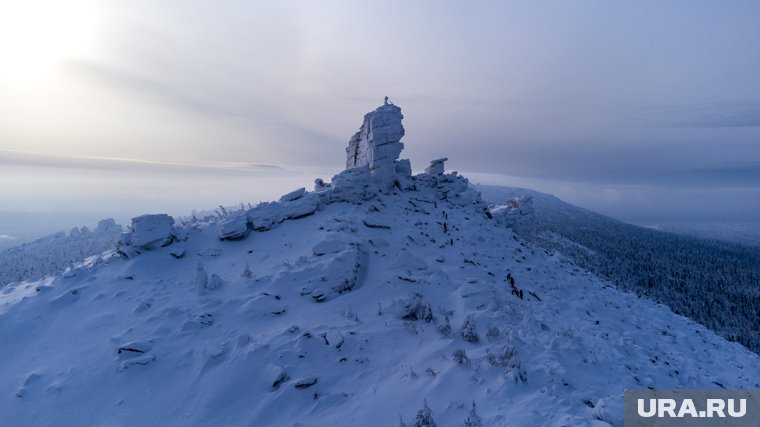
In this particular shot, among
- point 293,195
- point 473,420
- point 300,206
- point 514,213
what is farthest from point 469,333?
point 514,213

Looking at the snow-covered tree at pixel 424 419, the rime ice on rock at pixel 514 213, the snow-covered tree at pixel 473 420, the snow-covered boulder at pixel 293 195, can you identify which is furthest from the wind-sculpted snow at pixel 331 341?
the rime ice on rock at pixel 514 213

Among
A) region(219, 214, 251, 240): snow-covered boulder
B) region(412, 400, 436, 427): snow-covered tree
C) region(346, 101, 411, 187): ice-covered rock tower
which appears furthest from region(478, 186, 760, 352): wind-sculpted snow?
region(412, 400, 436, 427): snow-covered tree

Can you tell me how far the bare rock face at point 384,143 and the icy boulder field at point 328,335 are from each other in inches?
279

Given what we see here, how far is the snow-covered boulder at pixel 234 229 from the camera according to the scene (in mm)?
20328

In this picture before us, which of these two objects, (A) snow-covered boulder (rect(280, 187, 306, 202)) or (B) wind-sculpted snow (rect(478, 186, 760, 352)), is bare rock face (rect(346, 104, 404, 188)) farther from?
(B) wind-sculpted snow (rect(478, 186, 760, 352))

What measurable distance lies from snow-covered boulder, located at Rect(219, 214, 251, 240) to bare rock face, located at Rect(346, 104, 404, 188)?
38.1 feet

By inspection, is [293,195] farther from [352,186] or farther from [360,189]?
[360,189]

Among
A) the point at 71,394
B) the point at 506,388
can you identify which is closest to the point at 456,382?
the point at 506,388

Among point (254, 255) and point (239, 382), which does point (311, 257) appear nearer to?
point (254, 255)

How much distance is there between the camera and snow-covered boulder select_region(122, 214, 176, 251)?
1839 centimetres

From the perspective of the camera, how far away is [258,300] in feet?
44.7

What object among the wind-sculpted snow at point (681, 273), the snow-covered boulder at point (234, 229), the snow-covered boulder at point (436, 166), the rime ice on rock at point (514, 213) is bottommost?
the wind-sculpted snow at point (681, 273)

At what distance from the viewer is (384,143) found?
99.3ft

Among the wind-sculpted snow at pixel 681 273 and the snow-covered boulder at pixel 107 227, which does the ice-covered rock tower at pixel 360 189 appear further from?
the snow-covered boulder at pixel 107 227
